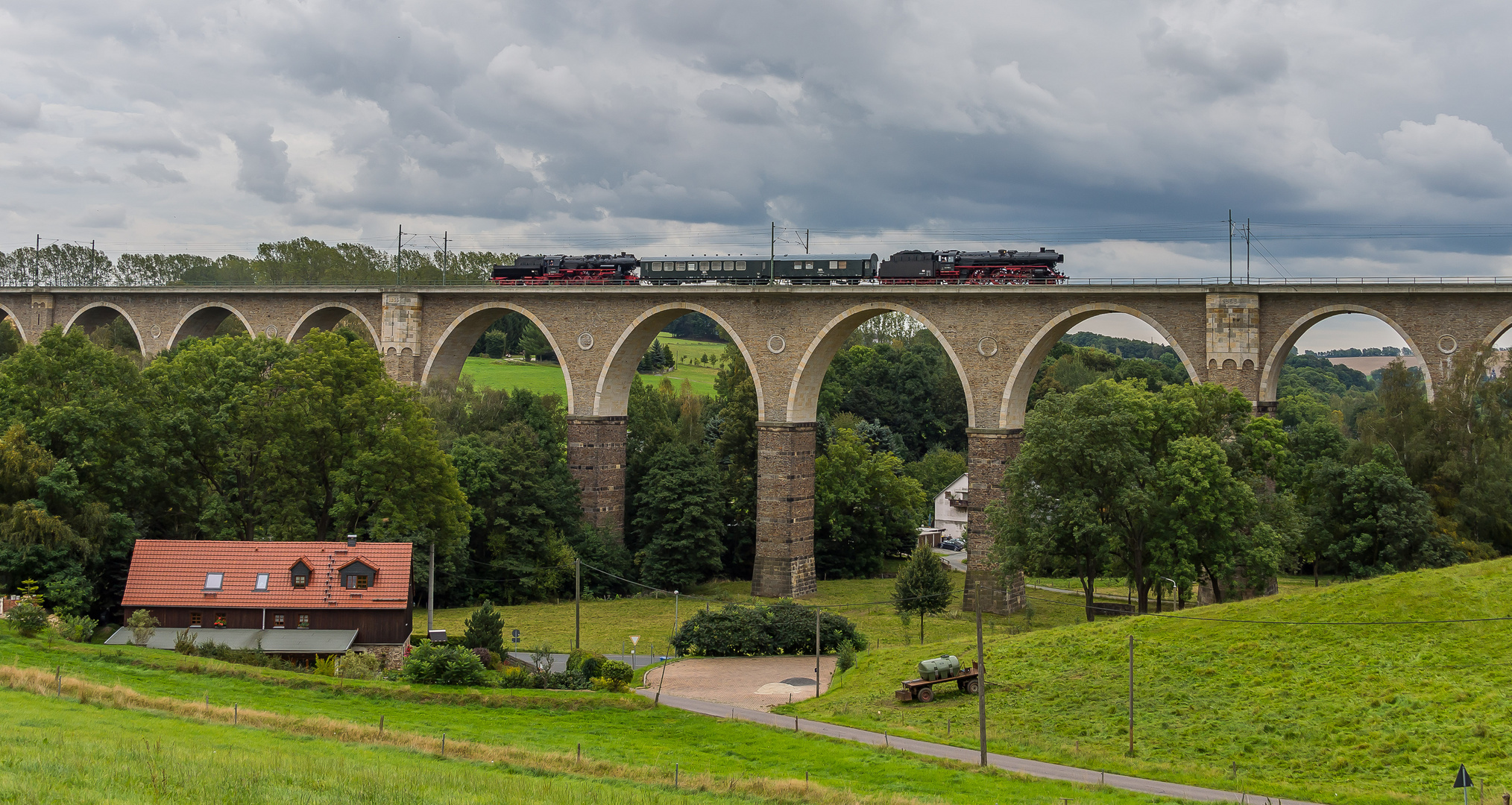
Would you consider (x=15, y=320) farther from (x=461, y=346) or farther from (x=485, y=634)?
(x=485, y=634)

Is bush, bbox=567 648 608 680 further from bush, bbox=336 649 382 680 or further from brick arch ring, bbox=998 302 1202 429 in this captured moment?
brick arch ring, bbox=998 302 1202 429

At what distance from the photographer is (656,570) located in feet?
188

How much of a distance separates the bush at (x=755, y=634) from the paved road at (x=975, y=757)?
8.44 meters

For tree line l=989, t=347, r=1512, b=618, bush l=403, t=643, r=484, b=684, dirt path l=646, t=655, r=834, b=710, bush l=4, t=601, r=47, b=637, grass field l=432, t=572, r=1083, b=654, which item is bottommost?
dirt path l=646, t=655, r=834, b=710

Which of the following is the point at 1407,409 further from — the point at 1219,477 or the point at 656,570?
the point at 656,570

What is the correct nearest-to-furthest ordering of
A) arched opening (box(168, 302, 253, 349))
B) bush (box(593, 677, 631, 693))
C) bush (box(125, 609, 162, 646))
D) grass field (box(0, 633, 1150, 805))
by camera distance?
grass field (box(0, 633, 1150, 805)) → bush (box(593, 677, 631, 693)) → bush (box(125, 609, 162, 646)) → arched opening (box(168, 302, 253, 349))

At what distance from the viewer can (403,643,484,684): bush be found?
109ft

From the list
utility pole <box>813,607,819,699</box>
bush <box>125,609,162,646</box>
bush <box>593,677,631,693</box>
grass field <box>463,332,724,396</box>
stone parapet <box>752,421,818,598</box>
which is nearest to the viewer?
bush <box>593,677,631,693</box>

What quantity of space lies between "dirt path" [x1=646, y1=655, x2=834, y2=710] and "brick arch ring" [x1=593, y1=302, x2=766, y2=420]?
527 inches

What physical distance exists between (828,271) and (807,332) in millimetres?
3456

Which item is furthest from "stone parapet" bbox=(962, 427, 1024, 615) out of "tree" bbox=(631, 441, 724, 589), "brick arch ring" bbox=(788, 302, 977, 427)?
"tree" bbox=(631, 441, 724, 589)

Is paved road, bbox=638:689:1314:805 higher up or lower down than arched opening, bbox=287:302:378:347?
lower down

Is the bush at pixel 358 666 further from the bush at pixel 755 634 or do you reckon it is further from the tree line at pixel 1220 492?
the tree line at pixel 1220 492

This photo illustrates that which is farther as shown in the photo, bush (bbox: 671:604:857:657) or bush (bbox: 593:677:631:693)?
bush (bbox: 671:604:857:657)
